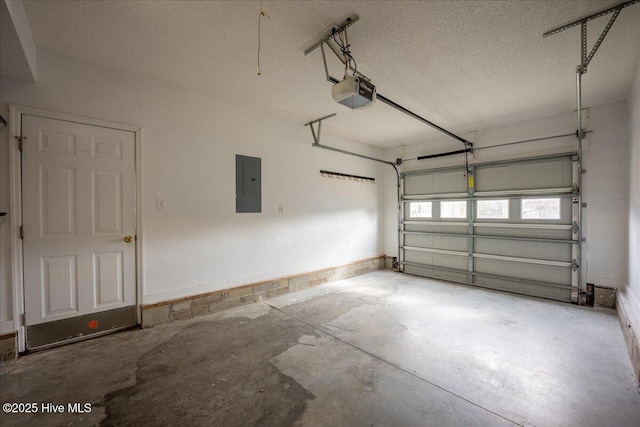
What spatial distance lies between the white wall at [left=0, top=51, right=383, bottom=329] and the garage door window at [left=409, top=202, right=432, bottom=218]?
202 cm

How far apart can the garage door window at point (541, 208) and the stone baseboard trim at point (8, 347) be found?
259 inches

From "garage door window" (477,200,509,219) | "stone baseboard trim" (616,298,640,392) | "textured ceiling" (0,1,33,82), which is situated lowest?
"stone baseboard trim" (616,298,640,392)

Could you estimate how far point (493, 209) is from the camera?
15.6ft

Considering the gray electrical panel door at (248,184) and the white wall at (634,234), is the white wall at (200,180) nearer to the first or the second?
the gray electrical panel door at (248,184)

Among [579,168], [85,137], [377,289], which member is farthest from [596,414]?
[85,137]

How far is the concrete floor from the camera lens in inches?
67.8

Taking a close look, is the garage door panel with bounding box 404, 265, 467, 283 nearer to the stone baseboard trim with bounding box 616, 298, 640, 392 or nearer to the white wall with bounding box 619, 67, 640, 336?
the white wall with bounding box 619, 67, 640, 336

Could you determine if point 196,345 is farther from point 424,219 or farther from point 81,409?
point 424,219

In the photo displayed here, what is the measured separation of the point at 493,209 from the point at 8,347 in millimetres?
6485

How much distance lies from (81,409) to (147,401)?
1.34 feet

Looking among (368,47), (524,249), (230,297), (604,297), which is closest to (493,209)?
(524,249)

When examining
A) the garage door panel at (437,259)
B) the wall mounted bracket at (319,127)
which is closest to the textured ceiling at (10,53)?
the wall mounted bracket at (319,127)

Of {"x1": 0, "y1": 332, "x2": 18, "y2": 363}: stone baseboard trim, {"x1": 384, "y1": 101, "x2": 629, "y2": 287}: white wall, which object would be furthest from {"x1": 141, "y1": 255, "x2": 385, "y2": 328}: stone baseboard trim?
{"x1": 384, "y1": 101, "x2": 629, "y2": 287}: white wall

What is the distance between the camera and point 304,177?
466cm
